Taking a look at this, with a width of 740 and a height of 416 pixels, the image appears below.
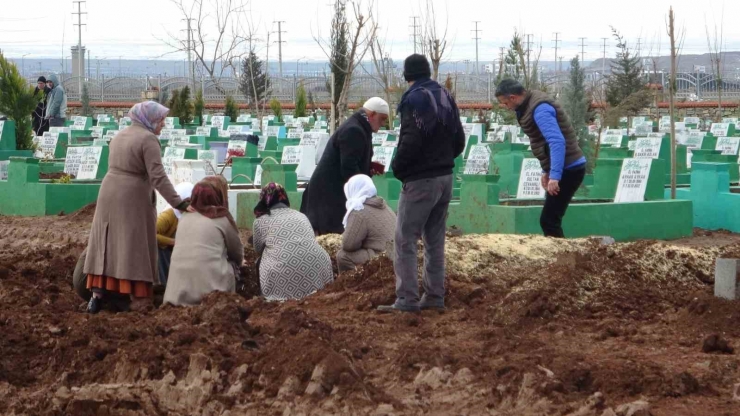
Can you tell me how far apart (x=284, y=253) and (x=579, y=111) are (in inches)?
280

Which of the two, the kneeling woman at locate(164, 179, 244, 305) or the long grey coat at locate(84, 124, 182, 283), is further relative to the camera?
the kneeling woman at locate(164, 179, 244, 305)

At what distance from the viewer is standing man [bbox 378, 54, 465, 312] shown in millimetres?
6688

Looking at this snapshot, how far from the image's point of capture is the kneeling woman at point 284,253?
25.8ft

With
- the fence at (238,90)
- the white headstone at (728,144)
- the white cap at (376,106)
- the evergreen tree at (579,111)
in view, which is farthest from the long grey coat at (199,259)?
the fence at (238,90)

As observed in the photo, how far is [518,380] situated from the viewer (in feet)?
16.8

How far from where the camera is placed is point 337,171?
9414 mm

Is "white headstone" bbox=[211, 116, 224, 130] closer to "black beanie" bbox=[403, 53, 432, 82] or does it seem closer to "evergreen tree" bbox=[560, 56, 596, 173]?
"evergreen tree" bbox=[560, 56, 596, 173]

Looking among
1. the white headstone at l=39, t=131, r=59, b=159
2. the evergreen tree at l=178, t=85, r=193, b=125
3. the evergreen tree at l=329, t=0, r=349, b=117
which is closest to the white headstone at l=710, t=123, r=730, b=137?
the evergreen tree at l=329, t=0, r=349, b=117

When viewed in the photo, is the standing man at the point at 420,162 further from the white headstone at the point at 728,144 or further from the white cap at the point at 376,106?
the white headstone at the point at 728,144

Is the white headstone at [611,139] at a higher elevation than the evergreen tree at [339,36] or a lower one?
lower

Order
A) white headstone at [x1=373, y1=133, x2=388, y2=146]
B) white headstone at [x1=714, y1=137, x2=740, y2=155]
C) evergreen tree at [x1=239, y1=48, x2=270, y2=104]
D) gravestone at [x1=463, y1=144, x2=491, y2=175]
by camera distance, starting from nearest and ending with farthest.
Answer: gravestone at [x1=463, y1=144, x2=491, y2=175] → white headstone at [x1=373, y1=133, x2=388, y2=146] → white headstone at [x1=714, y1=137, x2=740, y2=155] → evergreen tree at [x1=239, y1=48, x2=270, y2=104]

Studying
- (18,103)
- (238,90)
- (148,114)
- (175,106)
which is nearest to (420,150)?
(148,114)

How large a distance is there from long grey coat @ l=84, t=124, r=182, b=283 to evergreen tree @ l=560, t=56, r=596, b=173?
734 cm

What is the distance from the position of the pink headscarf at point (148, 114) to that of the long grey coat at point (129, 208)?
4 cm
